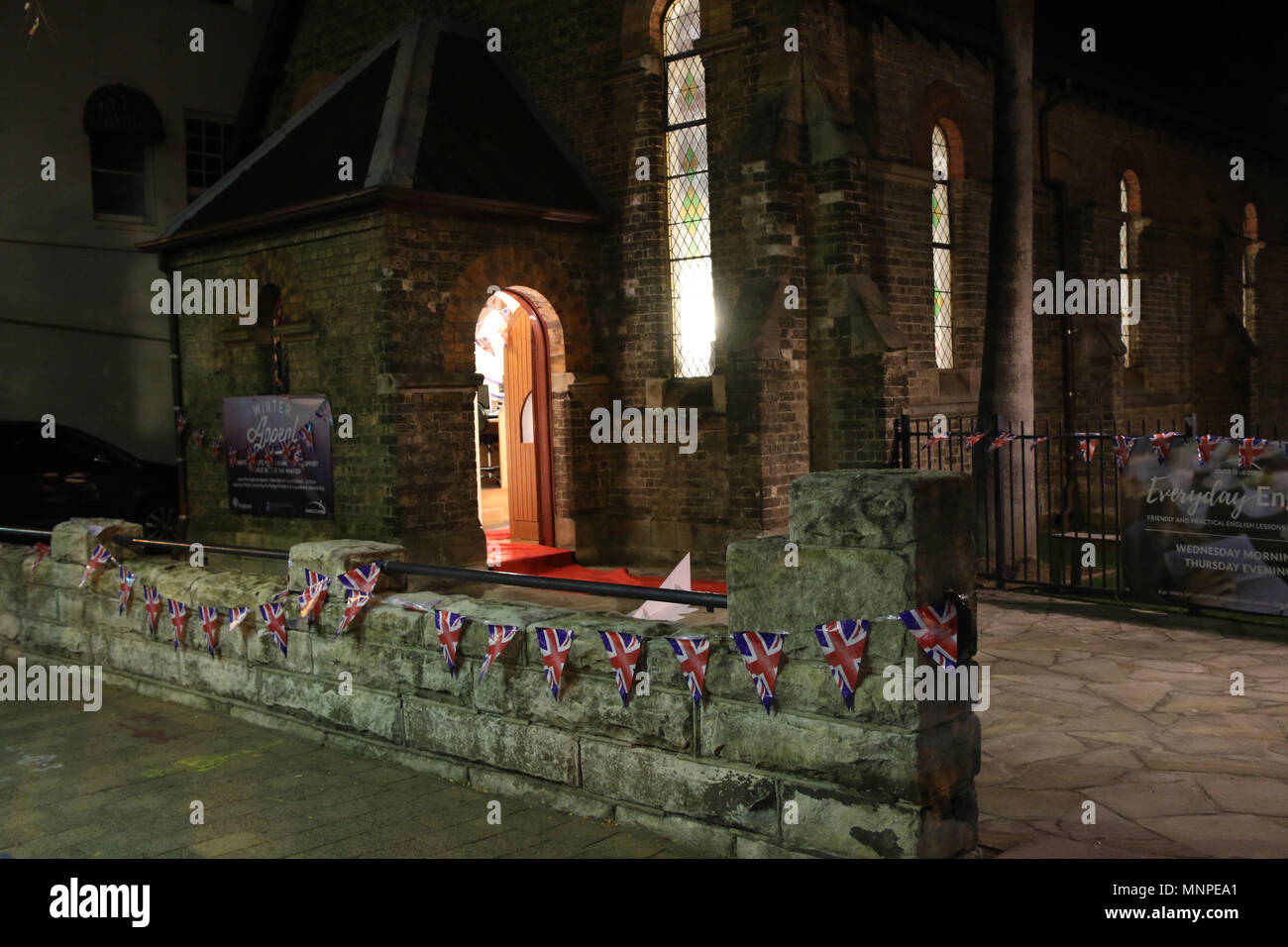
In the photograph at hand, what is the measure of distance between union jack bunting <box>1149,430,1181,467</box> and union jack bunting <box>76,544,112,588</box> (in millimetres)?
8570

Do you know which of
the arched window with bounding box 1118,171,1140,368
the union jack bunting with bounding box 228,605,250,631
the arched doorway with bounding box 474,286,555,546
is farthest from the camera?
the arched window with bounding box 1118,171,1140,368

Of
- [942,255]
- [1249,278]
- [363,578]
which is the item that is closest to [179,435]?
[363,578]

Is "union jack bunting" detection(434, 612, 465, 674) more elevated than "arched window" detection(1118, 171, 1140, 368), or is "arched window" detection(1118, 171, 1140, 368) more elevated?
"arched window" detection(1118, 171, 1140, 368)

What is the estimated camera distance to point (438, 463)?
515 inches

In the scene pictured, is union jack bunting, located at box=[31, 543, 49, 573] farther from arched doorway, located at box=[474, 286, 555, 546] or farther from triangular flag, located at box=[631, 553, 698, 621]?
arched doorway, located at box=[474, 286, 555, 546]

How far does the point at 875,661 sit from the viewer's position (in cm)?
495

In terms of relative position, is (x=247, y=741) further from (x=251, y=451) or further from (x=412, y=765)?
(x=251, y=451)

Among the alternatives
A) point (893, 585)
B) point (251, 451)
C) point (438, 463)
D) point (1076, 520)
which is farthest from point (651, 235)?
point (893, 585)

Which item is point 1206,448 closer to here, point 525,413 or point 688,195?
point 688,195

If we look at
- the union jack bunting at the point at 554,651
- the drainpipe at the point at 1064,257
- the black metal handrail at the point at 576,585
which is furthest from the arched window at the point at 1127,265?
the union jack bunting at the point at 554,651

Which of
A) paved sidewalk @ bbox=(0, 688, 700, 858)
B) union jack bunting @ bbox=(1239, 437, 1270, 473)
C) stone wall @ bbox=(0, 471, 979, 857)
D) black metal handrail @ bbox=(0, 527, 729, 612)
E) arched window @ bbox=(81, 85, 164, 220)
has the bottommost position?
paved sidewalk @ bbox=(0, 688, 700, 858)

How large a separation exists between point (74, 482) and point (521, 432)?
6299 millimetres

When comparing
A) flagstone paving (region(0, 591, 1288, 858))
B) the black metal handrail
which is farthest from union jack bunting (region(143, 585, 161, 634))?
the black metal handrail

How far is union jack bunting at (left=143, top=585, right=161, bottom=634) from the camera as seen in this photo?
8930 millimetres
